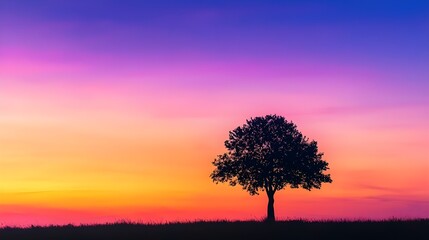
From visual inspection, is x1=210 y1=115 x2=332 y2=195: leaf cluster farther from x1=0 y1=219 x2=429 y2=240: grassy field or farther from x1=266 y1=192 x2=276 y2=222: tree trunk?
x1=0 y1=219 x2=429 y2=240: grassy field

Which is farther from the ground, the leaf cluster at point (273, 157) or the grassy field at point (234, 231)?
the leaf cluster at point (273, 157)

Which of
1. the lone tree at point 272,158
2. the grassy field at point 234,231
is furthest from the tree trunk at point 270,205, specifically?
the grassy field at point 234,231

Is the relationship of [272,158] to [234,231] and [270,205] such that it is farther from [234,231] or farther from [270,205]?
[234,231]

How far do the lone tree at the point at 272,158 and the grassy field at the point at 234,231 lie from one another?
22.7m


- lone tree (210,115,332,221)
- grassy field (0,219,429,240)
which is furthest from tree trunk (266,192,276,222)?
grassy field (0,219,429,240)

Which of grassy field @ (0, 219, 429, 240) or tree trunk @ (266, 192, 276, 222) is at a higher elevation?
tree trunk @ (266, 192, 276, 222)

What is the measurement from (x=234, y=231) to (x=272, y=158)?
97.2 ft

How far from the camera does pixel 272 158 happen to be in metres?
68.4

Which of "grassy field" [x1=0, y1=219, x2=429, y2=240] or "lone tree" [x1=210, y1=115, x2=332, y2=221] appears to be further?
"lone tree" [x1=210, y1=115, x2=332, y2=221]

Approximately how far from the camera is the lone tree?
6812cm

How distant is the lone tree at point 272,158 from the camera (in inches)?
2682

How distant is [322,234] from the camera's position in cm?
3716

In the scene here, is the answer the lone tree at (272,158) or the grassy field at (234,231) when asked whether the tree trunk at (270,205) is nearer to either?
the lone tree at (272,158)

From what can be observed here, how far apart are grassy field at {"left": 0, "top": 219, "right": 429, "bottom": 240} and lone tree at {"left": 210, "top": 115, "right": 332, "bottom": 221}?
22.7m
